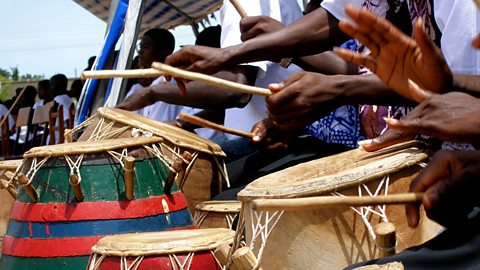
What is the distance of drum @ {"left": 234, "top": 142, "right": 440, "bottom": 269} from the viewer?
2.12 meters

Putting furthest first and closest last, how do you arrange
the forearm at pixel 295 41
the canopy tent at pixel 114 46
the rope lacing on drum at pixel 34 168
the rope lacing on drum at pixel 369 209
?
the canopy tent at pixel 114 46 < the forearm at pixel 295 41 < the rope lacing on drum at pixel 34 168 < the rope lacing on drum at pixel 369 209

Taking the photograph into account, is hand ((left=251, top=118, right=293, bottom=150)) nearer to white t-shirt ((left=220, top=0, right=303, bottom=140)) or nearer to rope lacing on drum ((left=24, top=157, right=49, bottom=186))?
white t-shirt ((left=220, top=0, right=303, bottom=140))

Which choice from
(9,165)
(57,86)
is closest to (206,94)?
(9,165)

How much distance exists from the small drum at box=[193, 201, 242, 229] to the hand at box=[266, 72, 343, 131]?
729 millimetres

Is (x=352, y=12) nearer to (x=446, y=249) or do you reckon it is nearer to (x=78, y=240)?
(x=446, y=249)

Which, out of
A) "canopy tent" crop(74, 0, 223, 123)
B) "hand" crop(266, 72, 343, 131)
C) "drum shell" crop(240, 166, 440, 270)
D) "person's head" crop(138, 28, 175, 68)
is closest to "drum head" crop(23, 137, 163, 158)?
"hand" crop(266, 72, 343, 131)

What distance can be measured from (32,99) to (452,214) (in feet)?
42.1

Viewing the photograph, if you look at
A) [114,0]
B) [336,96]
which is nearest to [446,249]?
[336,96]

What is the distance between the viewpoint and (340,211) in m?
2.14

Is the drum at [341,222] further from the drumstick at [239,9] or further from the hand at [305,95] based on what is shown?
the drumstick at [239,9]

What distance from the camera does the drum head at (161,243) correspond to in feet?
8.22

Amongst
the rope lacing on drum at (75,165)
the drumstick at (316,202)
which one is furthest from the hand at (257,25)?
the drumstick at (316,202)

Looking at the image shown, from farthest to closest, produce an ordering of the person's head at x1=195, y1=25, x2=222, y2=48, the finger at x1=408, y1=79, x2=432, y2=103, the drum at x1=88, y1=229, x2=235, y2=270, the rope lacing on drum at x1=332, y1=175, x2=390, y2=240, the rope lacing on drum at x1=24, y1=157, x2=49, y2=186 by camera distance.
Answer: the person's head at x1=195, y1=25, x2=222, y2=48 < the rope lacing on drum at x1=24, y1=157, x2=49, y2=186 < the drum at x1=88, y1=229, x2=235, y2=270 < the rope lacing on drum at x1=332, y1=175, x2=390, y2=240 < the finger at x1=408, y1=79, x2=432, y2=103

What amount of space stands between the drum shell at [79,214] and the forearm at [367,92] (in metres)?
0.81
